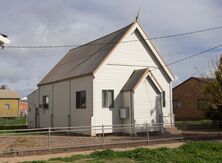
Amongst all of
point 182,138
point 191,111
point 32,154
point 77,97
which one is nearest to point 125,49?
point 77,97

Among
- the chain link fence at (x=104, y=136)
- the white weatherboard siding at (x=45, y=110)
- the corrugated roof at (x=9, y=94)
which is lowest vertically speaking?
the chain link fence at (x=104, y=136)

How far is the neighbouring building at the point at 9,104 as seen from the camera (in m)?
67.4

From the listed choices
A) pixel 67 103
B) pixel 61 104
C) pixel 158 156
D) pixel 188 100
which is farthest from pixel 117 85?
pixel 188 100

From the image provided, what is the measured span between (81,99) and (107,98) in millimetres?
1978

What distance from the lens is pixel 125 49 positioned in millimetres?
26406

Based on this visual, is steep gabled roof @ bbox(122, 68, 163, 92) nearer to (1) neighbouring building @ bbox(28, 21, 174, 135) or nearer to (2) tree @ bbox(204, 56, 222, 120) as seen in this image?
(1) neighbouring building @ bbox(28, 21, 174, 135)

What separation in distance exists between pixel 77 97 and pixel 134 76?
428 centimetres

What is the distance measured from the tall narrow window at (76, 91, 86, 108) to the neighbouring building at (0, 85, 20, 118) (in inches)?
1707

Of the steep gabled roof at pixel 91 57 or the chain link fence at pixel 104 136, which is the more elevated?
the steep gabled roof at pixel 91 57

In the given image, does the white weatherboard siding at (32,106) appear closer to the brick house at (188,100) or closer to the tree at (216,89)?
the tree at (216,89)

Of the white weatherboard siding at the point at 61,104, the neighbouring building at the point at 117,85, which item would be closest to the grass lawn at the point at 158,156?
the neighbouring building at the point at 117,85

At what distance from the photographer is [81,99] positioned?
85.9 feet

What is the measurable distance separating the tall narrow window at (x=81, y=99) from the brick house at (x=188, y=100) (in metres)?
19.4

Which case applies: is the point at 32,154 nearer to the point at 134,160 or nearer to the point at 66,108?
the point at 134,160
